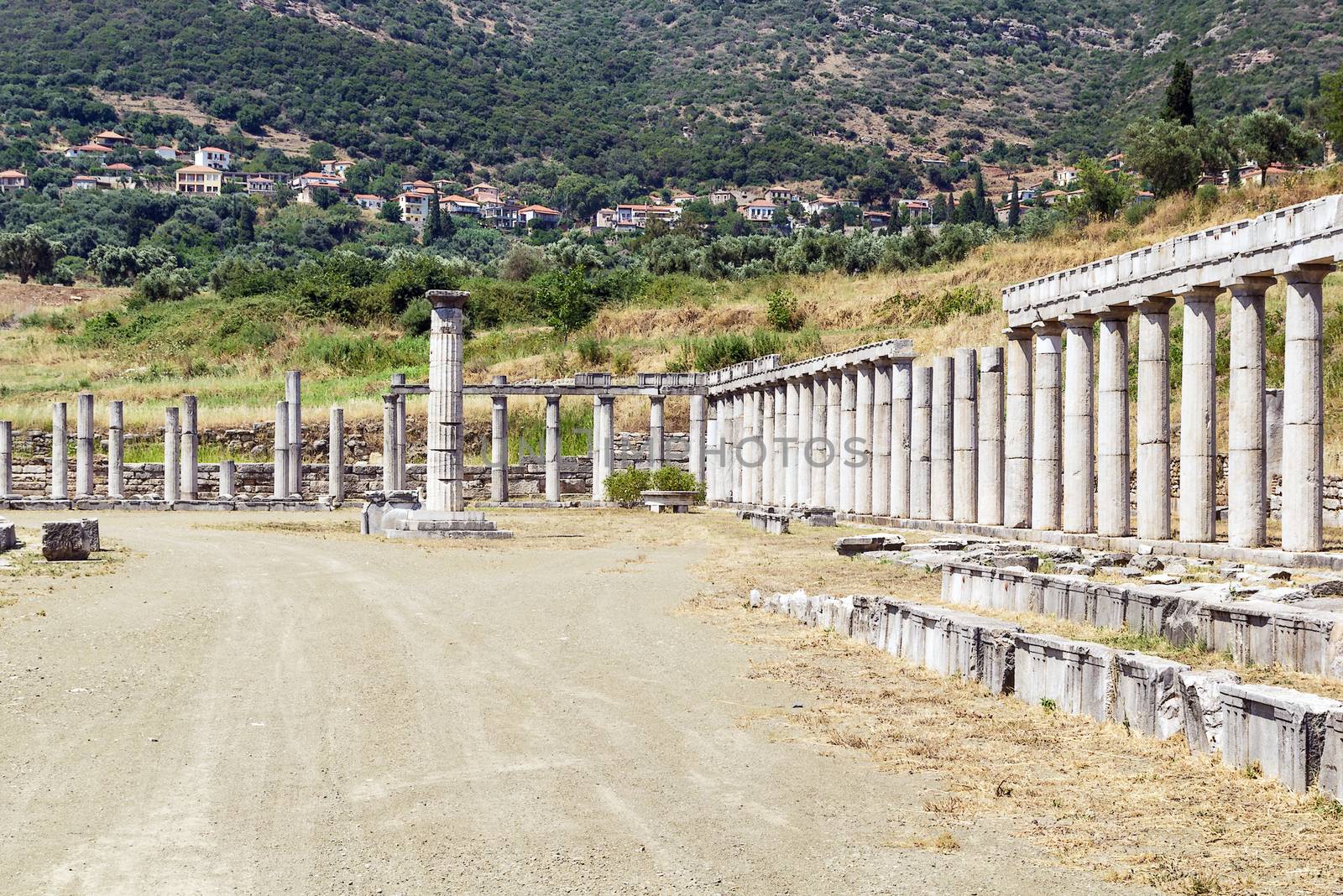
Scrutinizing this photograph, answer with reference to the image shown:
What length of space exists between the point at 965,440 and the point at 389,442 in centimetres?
2189

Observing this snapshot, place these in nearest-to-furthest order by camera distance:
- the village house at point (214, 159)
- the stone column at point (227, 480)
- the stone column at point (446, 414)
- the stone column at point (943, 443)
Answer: the stone column at point (943, 443), the stone column at point (446, 414), the stone column at point (227, 480), the village house at point (214, 159)

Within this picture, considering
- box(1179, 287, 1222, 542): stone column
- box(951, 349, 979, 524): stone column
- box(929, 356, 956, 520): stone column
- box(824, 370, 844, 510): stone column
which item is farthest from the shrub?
box(1179, 287, 1222, 542): stone column

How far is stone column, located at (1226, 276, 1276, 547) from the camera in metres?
26.1

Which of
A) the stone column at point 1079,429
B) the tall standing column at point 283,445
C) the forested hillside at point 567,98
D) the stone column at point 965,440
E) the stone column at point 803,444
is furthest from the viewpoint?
the forested hillside at point 567,98

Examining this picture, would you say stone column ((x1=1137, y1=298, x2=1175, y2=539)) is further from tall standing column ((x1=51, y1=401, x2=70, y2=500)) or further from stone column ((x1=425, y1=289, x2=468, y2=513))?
tall standing column ((x1=51, y1=401, x2=70, y2=500))

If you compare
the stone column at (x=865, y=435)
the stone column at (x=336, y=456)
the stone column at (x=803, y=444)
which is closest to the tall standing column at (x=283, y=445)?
the stone column at (x=336, y=456)

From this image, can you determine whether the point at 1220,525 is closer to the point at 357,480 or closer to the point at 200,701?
the point at 200,701

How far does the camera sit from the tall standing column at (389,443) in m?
51.6

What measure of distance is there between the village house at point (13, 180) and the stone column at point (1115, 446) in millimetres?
152256

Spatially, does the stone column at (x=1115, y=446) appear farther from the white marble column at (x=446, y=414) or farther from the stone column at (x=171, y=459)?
the stone column at (x=171, y=459)

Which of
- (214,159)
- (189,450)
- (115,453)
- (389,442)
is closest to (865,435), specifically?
(389,442)

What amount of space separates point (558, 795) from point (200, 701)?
16.1 ft

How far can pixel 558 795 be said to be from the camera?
1091cm

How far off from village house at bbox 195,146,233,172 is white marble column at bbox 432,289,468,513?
147 m
